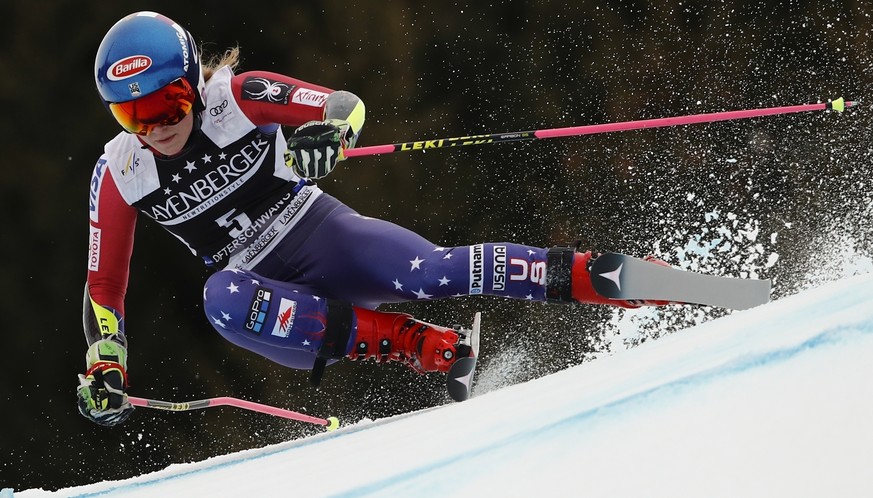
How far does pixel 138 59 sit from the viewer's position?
2.24 meters

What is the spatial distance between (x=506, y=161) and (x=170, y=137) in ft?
5.70

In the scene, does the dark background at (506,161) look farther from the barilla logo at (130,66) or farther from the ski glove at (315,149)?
the ski glove at (315,149)

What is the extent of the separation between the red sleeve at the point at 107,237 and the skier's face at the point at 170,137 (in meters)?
0.19

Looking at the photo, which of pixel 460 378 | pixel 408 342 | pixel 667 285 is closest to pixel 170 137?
pixel 408 342

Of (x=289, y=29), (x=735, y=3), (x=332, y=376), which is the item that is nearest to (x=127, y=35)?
(x=289, y=29)

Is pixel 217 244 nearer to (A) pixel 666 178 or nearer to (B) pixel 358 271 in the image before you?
(B) pixel 358 271

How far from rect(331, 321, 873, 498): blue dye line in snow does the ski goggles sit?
134 cm

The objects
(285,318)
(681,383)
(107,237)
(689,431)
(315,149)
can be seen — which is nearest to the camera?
(689,431)

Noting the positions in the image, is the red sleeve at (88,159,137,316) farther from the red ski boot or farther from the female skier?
the red ski boot

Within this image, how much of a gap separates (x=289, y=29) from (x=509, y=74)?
0.90m

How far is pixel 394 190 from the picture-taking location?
3.85m

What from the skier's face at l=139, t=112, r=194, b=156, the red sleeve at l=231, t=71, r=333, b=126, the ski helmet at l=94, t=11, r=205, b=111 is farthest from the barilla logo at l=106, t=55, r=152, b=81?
the red sleeve at l=231, t=71, r=333, b=126

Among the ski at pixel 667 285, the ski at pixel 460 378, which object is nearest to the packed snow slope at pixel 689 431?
the ski at pixel 667 285

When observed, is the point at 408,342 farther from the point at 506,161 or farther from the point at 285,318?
the point at 506,161
